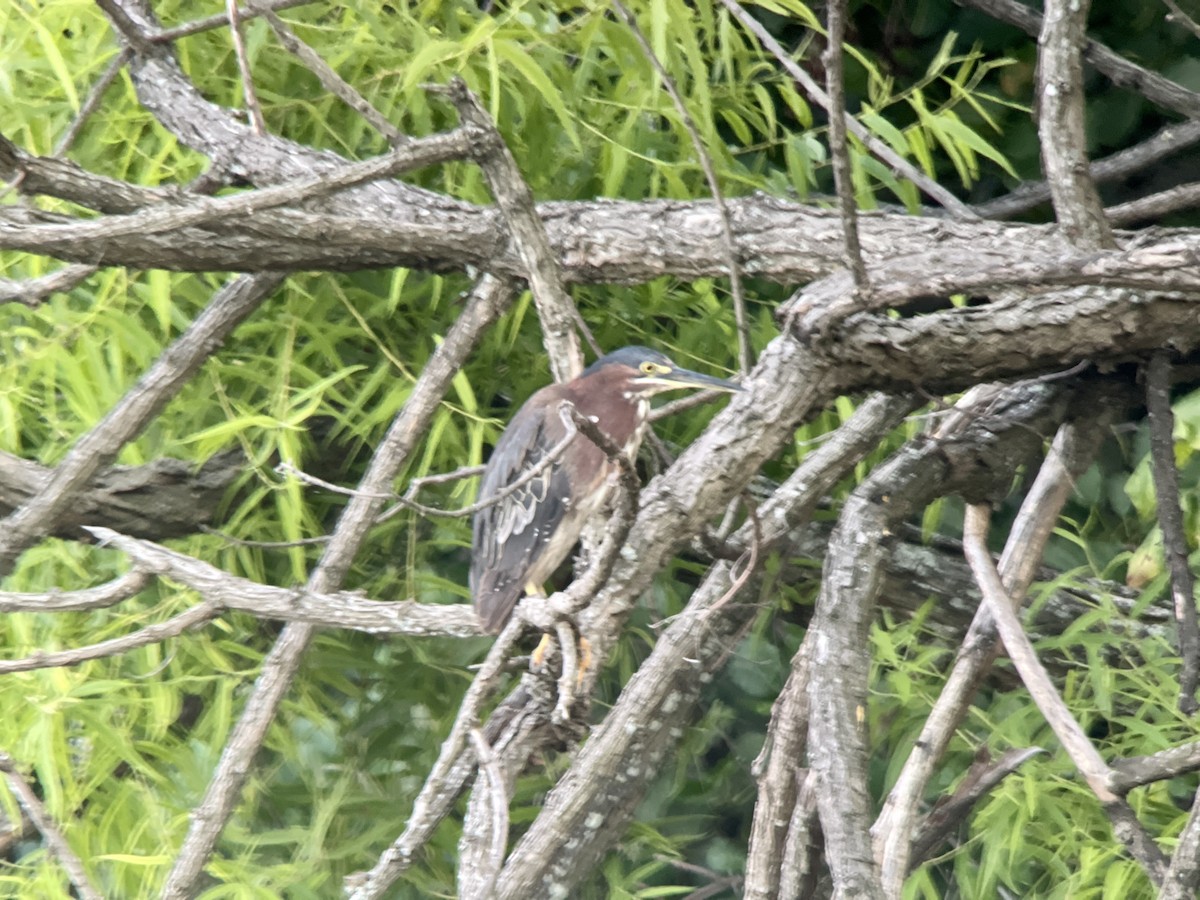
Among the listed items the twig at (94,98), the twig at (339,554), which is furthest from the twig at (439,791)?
the twig at (94,98)

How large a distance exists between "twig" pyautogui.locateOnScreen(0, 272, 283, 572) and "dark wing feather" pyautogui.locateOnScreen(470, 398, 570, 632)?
0.39 metres

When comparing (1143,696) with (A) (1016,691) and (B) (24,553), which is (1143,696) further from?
(B) (24,553)

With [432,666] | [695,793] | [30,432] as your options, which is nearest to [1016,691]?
[695,793]

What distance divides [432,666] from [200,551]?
37 cm

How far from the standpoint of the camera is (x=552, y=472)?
2.01 m

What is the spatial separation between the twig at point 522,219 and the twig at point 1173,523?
667mm

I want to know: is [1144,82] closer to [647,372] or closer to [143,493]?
[647,372]

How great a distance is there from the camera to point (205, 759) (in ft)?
6.22

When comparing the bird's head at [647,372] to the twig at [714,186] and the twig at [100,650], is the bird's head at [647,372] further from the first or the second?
the twig at [100,650]

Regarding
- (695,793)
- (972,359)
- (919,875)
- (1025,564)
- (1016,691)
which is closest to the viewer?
(972,359)

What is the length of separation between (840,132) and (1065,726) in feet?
1.98

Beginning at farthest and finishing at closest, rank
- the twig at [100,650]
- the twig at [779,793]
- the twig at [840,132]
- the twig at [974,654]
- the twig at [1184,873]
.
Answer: the twig at [779,793], the twig at [974,654], the twig at [100,650], the twig at [1184,873], the twig at [840,132]

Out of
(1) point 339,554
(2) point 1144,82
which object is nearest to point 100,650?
A: (1) point 339,554

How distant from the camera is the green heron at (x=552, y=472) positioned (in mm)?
1841
